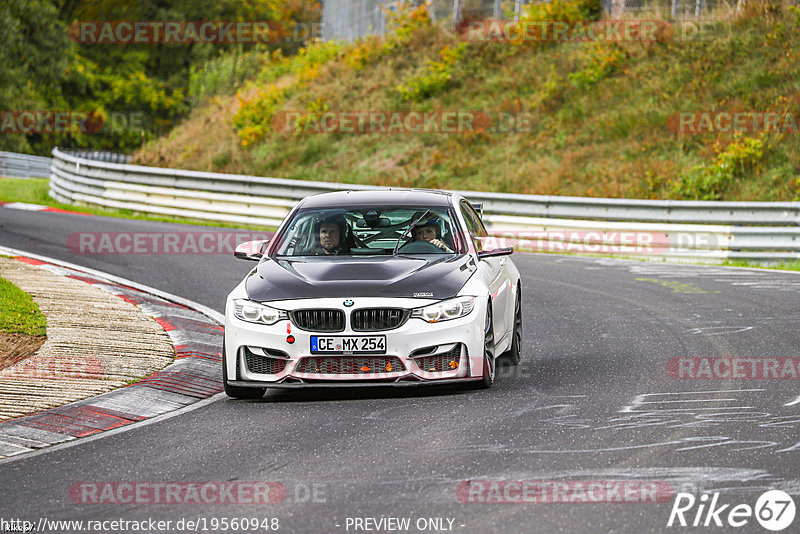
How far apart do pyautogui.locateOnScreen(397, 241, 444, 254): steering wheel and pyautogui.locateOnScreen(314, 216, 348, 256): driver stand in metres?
0.49

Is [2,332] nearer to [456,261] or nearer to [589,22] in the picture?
[456,261]

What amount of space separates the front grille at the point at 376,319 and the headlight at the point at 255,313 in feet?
1.69

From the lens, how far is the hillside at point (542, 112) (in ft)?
81.7

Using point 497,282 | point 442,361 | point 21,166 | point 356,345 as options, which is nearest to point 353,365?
point 356,345

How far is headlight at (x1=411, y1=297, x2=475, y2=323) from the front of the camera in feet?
27.7

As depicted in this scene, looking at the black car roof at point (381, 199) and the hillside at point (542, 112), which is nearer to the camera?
the black car roof at point (381, 199)

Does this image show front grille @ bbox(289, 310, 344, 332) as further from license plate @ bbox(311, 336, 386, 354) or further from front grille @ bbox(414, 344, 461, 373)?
front grille @ bbox(414, 344, 461, 373)

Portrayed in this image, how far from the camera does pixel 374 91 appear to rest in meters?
35.0

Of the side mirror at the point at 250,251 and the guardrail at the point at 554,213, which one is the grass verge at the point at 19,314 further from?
the guardrail at the point at 554,213

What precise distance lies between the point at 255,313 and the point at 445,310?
4.58 ft

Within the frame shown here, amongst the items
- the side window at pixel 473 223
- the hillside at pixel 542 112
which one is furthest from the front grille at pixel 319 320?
the hillside at pixel 542 112

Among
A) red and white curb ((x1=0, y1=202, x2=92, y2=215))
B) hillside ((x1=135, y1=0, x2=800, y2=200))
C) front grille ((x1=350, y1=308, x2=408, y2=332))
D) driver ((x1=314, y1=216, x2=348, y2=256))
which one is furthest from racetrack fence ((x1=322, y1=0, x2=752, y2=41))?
front grille ((x1=350, y1=308, x2=408, y2=332))

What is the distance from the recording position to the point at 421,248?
9609 mm

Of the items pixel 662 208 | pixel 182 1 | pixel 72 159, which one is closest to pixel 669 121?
pixel 662 208
